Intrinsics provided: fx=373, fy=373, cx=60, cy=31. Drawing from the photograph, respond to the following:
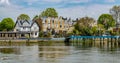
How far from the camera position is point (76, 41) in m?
128

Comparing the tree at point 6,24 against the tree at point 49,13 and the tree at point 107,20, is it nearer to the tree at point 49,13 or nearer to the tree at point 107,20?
the tree at point 49,13

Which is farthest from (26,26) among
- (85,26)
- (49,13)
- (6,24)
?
(49,13)

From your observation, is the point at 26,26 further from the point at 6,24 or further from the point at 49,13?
the point at 49,13

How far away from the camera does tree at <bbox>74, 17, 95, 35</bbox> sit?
135712 mm

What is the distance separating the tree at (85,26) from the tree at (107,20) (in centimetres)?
1596

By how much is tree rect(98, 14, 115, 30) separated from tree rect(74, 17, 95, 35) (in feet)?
52.4

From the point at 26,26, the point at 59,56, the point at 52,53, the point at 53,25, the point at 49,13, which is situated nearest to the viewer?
the point at 59,56

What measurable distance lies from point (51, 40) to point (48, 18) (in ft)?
120

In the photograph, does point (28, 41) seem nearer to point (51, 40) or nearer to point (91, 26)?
point (51, 40)

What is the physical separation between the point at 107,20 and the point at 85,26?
2671 centimetres

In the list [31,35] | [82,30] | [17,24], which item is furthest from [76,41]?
[17,24]

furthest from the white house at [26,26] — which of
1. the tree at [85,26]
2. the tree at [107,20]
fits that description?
the tree at [107,20]

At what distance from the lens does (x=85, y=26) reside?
140m

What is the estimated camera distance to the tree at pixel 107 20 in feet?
533
